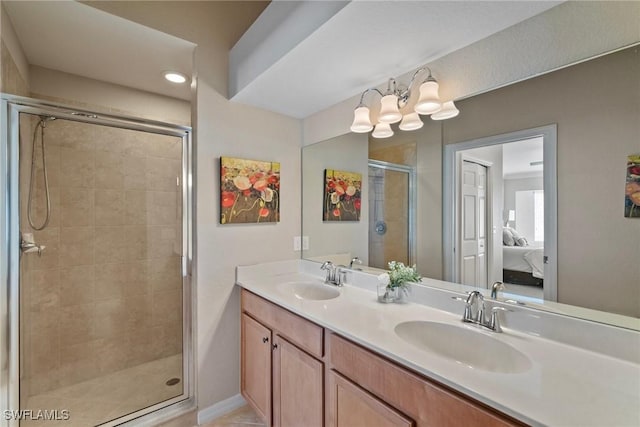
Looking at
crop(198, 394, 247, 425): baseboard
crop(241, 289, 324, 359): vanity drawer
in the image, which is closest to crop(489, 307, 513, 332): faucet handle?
crop(241, 289, 324, 359): vanity drawer

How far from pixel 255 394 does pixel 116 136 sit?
206 centimetres

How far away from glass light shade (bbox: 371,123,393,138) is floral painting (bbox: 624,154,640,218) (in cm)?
102

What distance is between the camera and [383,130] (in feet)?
5.58

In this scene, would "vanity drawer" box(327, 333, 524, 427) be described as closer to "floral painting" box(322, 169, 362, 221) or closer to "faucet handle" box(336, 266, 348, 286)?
"faucet handle" box(336, 266, 348, 286)

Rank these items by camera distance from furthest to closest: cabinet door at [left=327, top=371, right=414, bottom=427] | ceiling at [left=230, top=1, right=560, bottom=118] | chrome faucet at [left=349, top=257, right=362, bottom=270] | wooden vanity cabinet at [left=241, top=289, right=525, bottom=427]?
chrome faucet at [left=349, top=257, right=362, bottom=270] < ceiling at [left=230, top=1, right=560, bottom=118] < cabinet door at [left=327, top=371, right=414, bottom=427] < wooden vanity cabinet at [left=241, top=289, right=525, bottom=427]

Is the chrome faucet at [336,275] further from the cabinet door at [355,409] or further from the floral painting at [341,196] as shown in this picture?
the cabinet door at [355,409]

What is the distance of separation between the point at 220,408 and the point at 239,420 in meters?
0.15

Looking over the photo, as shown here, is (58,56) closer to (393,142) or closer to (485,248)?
(393,142)

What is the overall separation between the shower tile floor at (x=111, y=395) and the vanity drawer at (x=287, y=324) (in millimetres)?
784

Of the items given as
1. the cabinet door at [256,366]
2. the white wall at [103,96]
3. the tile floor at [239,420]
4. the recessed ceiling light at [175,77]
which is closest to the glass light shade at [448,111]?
the cabinet door at [256,366]

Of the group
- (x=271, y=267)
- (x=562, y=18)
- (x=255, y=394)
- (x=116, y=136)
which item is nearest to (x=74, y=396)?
(x=255, y=394)

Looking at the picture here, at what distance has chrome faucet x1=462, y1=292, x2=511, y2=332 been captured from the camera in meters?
1.11

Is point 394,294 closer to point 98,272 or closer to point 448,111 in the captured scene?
point 448,111

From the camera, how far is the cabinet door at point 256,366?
1606mm
